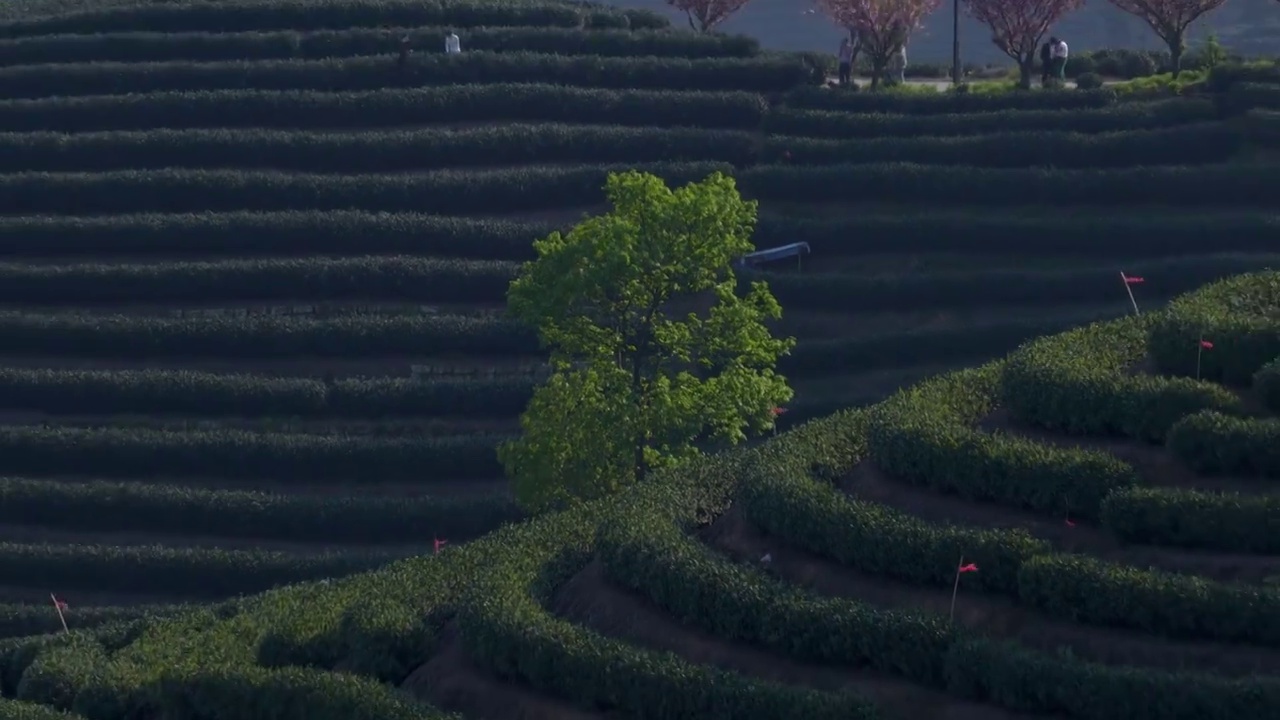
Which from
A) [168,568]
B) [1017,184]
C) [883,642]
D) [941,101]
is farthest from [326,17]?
[883,642]

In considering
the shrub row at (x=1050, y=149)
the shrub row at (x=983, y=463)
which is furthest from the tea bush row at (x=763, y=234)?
the shrub row at (x=983, y=463)

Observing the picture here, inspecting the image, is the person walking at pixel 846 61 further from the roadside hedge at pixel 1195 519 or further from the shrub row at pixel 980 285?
the roadside hedge at pixel 1195 519

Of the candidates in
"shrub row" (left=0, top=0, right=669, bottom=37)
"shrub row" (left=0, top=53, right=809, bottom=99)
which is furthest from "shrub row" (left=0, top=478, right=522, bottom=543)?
"shrub row" (left=0, top=0, right=669, bottom=37)

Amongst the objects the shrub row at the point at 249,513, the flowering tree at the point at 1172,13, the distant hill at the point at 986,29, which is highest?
the flowering tree at the point at 1172,13

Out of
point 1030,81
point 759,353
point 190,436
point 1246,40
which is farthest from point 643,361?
point 1246,40

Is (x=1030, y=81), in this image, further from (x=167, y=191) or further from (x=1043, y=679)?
(x=1043, y=679)
